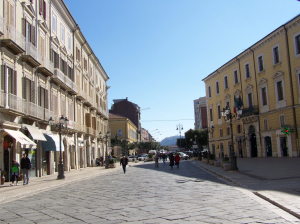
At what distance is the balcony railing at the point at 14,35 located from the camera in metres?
17.6

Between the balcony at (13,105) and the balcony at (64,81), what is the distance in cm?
696

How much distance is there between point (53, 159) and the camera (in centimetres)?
2625

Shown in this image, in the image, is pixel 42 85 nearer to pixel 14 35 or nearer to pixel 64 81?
pixel 64 81

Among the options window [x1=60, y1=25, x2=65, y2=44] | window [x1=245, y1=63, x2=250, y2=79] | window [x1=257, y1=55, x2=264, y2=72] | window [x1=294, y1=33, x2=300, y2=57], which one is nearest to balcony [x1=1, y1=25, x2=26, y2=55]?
window [x1=60, y1=25, x2=65, y2=44]

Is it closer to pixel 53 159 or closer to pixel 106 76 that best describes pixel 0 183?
pixel 53 159

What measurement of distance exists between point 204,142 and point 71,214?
72201 millimetres

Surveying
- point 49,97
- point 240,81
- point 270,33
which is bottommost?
point 49,97

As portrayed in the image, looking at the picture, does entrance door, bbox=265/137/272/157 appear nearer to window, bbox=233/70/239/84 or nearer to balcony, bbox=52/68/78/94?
window, bbox=233/70/239/84

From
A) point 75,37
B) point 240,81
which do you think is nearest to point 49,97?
point 75,37

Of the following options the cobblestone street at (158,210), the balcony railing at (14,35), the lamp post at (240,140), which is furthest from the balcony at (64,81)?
the lamp post at (240,140)

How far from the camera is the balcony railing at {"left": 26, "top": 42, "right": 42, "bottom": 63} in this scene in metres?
20.3

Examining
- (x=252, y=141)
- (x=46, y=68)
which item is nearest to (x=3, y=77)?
(x=46, y=68)

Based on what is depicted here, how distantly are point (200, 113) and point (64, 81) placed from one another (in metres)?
76.9

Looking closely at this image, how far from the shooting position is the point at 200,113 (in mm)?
101188
